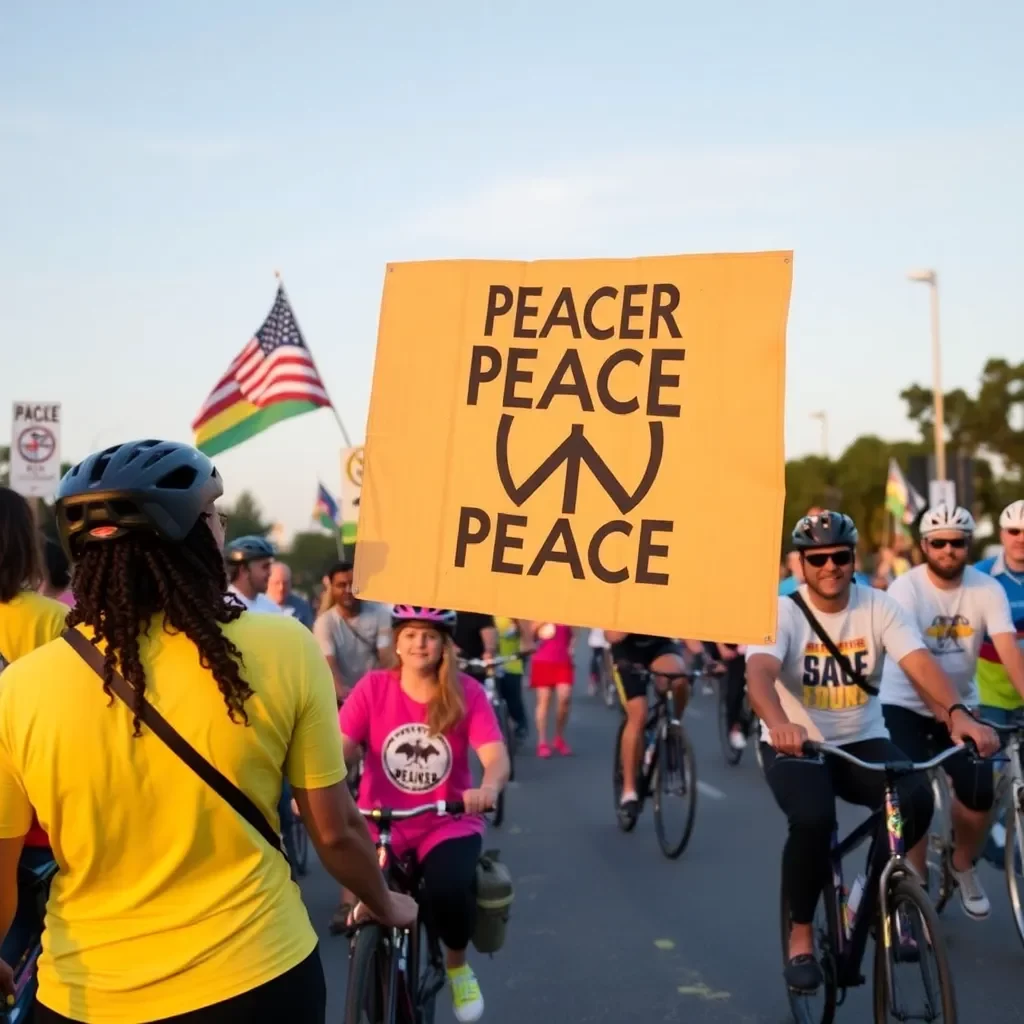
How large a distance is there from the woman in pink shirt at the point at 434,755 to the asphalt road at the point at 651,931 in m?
1.22

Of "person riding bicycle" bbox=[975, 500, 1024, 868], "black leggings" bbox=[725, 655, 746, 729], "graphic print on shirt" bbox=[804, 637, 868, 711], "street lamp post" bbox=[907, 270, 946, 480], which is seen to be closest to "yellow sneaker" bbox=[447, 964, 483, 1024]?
"graphic print on shirt" bbox=[804, 637, 868, 711]

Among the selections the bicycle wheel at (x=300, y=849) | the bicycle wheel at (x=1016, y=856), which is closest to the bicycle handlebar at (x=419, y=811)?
the bicycle wheel at (x=1016, y=856)

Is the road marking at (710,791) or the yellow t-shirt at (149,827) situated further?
the road marking at (710,791)

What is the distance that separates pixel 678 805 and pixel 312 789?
7.38 meters

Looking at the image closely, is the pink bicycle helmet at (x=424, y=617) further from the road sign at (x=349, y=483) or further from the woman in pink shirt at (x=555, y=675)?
the woman in pink shirt at (x=555, y=675)

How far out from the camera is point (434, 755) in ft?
18.1

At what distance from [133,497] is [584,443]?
1637 millimetres

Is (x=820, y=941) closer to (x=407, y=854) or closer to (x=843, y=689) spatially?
(x=843, y=689)

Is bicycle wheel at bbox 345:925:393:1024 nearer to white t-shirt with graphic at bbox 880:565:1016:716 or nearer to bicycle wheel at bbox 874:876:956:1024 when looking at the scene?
bicycle wheel at bbox 874:876:956:1024

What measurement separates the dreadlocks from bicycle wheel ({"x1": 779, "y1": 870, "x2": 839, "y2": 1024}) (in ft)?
11.6

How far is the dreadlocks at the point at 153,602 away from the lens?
2578 millimetres

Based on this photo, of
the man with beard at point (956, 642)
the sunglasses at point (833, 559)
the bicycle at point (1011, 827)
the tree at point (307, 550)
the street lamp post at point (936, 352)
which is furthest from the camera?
the tree at point (307, 550)

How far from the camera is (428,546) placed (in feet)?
13.7

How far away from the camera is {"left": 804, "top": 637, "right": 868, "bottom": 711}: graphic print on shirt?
19.6 ft
